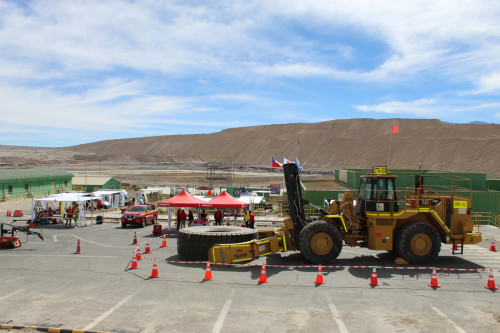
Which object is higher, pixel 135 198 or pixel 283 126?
pixel 283 126

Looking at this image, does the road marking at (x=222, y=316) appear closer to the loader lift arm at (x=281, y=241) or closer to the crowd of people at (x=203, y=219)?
the loader lift arm at (x=281, y=241)

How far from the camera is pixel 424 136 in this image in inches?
5069

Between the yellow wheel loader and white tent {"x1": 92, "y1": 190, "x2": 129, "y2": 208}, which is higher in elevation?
the yellow wheel loader

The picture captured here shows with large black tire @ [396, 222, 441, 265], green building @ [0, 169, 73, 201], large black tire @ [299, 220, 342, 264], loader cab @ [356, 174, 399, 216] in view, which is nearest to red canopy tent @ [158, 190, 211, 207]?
large black tire @ [299, 220, 342, 264]

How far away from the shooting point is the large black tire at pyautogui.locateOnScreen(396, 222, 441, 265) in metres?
13.5

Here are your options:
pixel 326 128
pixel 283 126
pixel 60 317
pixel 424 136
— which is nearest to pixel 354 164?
pixel 424 136

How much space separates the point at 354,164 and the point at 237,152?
193 ft

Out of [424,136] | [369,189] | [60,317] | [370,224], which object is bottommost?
[60,317]

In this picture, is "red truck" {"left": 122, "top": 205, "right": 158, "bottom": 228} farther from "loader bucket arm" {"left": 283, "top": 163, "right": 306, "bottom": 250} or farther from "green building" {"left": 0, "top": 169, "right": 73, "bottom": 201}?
"green building" {"left": 0, "top": 169, "right": 73, "bottom": 201}

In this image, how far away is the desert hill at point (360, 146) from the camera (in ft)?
345

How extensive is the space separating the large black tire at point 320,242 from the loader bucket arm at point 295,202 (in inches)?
27.4

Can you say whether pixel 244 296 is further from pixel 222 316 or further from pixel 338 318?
pixel 338 318

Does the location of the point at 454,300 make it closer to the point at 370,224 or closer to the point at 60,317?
the point at 370,224

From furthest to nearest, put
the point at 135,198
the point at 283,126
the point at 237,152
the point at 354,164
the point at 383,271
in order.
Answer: the point at 283,126
the point at 237,152
the point at 354,164
the point at 135,198
the point at 383,271
